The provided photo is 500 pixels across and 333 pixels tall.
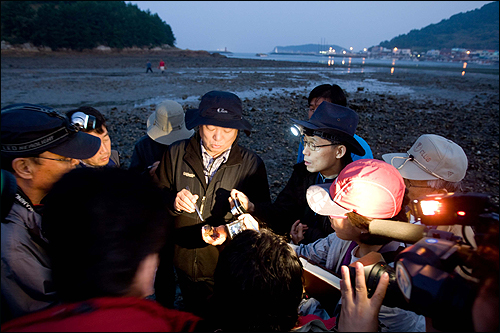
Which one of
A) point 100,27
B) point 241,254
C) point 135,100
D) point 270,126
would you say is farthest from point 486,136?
point 100,27

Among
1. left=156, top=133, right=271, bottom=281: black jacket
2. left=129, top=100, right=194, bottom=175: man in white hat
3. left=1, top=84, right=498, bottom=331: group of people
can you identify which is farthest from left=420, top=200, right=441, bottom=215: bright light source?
left=129, top=100, right=194, bottom=175: man in white hat

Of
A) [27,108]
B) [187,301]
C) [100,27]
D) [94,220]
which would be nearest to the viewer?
[94,220]

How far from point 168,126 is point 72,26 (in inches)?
3269

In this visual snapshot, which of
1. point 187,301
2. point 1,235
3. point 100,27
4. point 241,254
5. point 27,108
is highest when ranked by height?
point 100,27

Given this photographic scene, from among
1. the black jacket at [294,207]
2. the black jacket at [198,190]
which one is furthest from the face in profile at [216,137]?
the black jacket at [294,207]

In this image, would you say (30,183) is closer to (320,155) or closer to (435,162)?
(320,155)

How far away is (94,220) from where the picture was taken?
1210mm

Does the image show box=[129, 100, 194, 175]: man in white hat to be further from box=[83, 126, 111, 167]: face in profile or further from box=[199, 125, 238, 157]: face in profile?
box=[199, 125, 238, 157]: face in profile

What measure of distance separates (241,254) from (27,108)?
1.95m

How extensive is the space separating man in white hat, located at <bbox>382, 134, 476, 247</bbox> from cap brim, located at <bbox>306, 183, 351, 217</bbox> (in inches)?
46.7

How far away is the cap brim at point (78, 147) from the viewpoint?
2.20 metres

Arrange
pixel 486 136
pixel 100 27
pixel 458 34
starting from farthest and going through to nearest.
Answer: pixel 458 34
pixel 100 27
pixel 486 136

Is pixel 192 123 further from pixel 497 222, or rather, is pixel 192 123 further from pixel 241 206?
pixel 497 222

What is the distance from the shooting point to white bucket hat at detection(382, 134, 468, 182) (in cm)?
271
